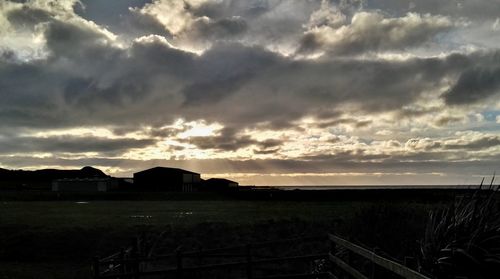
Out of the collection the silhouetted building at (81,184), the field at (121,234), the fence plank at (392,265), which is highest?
the silhouetted building at (81,184)

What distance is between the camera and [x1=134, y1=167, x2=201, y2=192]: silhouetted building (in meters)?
119

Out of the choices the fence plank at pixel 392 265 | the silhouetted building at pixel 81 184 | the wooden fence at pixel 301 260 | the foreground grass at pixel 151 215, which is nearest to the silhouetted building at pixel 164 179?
the silhouetted building at pixel 81 184

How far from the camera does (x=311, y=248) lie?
95.0 feet

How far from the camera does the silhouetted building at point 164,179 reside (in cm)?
11869

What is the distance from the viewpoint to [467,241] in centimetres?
859

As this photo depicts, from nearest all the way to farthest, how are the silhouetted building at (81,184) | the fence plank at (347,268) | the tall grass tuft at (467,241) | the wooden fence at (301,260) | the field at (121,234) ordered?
the wooden fence at (301,260) → the tall grass tuft at (467,241) → the fence plank at (347,268) → the field at (121,234) → the silhouetted building at (81,184)

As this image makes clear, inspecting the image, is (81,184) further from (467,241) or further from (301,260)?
(467,241)

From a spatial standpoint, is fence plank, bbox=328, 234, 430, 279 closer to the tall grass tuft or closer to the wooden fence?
the wooden fence

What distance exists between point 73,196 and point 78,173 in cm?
10649

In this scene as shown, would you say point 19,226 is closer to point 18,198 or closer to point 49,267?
point 49,267

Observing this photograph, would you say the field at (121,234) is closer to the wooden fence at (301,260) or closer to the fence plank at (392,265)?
the wooden fence at (301,260)

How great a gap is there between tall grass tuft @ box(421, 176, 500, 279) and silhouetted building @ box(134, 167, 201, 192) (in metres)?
109

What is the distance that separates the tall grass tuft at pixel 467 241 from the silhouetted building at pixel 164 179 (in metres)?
109

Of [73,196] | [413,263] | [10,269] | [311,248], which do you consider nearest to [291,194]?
[73,196]
